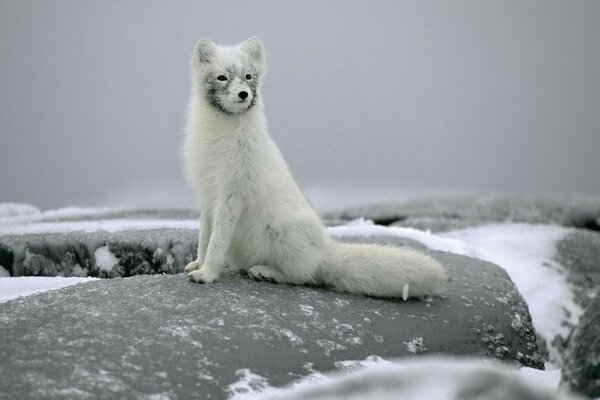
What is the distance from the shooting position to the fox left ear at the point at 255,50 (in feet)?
14.6

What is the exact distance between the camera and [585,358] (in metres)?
2.60

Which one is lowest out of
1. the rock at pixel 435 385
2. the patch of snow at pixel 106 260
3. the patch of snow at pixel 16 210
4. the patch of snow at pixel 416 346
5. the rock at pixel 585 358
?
the patch of snow at pixel 16 210

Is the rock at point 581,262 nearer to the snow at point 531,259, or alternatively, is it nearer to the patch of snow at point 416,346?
the snow at point 531,259

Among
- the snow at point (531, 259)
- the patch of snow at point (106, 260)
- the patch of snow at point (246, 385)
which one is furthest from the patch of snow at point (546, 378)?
the patch of snow at point (106, 260)

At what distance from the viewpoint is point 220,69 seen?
4254 millimetres

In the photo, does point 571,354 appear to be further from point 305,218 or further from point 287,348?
point 305,218

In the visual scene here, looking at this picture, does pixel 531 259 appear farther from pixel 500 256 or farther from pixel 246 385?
pixel 246 385

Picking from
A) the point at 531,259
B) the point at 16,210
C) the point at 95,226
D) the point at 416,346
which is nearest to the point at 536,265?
the point at 531,259

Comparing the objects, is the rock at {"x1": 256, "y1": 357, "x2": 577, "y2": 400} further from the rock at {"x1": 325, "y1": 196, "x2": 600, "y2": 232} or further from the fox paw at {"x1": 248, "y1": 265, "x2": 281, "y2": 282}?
the rock at {"x1": 325, "y1": 196, "x2": 600, "y2": 232}

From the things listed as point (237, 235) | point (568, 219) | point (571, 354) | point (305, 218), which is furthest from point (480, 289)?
point (568, 219)

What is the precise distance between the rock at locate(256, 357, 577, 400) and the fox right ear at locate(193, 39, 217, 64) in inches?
115

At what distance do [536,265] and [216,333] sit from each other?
14.0 ft

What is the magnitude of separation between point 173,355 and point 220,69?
1.83m

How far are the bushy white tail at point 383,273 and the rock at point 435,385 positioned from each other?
2.37m
